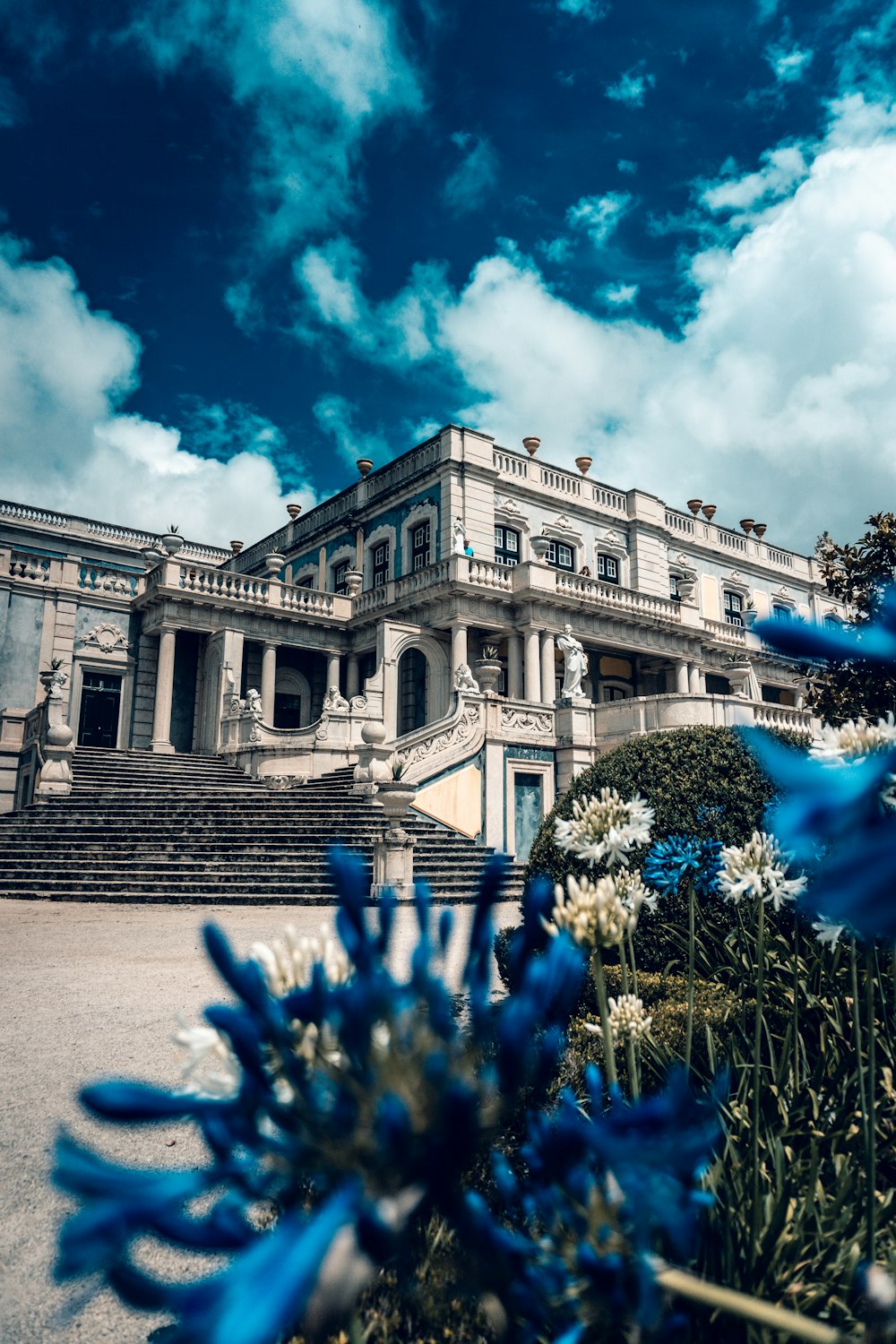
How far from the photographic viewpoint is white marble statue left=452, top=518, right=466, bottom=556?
82.1 feet

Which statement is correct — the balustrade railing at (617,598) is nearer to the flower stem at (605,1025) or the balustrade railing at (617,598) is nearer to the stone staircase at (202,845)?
the stone staircase at (202,845)

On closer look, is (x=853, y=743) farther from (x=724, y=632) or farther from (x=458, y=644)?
(x=724, y=632)

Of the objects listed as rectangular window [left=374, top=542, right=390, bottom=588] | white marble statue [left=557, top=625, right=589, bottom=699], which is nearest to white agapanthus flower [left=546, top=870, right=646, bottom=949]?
white marble statue [left=557, top=625, right=589, bottom=699]

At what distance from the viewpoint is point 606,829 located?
2.41 meters

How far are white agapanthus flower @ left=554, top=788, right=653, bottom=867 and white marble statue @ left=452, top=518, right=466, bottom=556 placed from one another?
22.5 m

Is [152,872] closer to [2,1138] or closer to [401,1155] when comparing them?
[2,1138]

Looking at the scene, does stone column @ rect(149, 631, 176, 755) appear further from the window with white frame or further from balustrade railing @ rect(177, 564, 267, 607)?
the window with white frame

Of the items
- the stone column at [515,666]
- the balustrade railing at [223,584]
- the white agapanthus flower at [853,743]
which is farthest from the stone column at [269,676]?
the white agapanthus flower at [853,743]

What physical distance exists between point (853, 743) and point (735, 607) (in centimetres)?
3579

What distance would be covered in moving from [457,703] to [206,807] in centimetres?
553

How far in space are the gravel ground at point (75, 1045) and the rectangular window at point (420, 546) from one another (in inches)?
682

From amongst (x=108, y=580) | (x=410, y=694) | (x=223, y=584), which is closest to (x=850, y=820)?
(x=410, y=694)

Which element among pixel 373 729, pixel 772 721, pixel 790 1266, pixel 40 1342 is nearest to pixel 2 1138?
pixel 40 1342

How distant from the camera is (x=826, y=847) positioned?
116 inches
